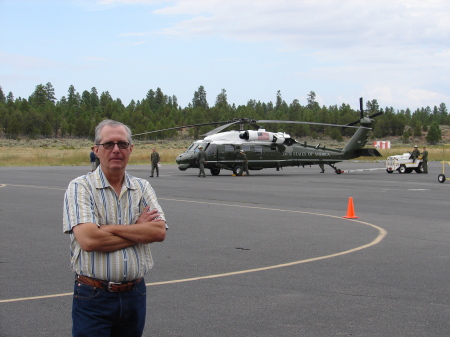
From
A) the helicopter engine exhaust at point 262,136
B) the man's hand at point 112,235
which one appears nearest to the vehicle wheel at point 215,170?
the helicopter engine exhaust at point 262,136

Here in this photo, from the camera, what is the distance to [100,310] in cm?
370

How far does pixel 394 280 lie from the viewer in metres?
8.07

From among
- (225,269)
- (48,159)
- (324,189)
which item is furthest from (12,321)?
(48,159)

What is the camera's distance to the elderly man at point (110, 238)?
12.2 ft

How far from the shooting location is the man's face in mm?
3844

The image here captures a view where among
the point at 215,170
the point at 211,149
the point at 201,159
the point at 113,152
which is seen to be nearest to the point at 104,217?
the point at 113,152

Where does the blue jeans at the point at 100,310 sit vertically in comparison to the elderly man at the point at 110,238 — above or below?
below

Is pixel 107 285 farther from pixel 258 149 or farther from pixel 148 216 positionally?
pixel 258 149

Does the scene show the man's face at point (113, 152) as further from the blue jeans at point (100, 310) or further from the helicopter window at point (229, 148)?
the helicopter window at point (229, 148)

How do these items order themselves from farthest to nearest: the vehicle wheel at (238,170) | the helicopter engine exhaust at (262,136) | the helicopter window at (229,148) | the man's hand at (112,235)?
the helicopter engine exhaust at (262,136) → the vehicle wheel at (238,170) → the helicopter window at (229,148) → the man's hand at (112,235)

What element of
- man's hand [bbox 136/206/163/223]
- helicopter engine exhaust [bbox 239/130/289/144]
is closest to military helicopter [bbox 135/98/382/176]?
helicopter engine exhaust [bbox 239/130/289/144]

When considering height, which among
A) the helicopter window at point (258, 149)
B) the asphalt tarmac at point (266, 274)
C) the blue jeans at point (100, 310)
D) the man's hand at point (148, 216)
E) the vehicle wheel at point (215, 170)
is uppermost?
the helicopter window at point (258, 149)

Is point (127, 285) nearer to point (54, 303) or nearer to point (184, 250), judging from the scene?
point (54, 303)

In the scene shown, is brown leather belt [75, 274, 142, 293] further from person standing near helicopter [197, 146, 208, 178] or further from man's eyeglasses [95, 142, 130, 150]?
person standing near helicopter [197, 146, 208, 178]
